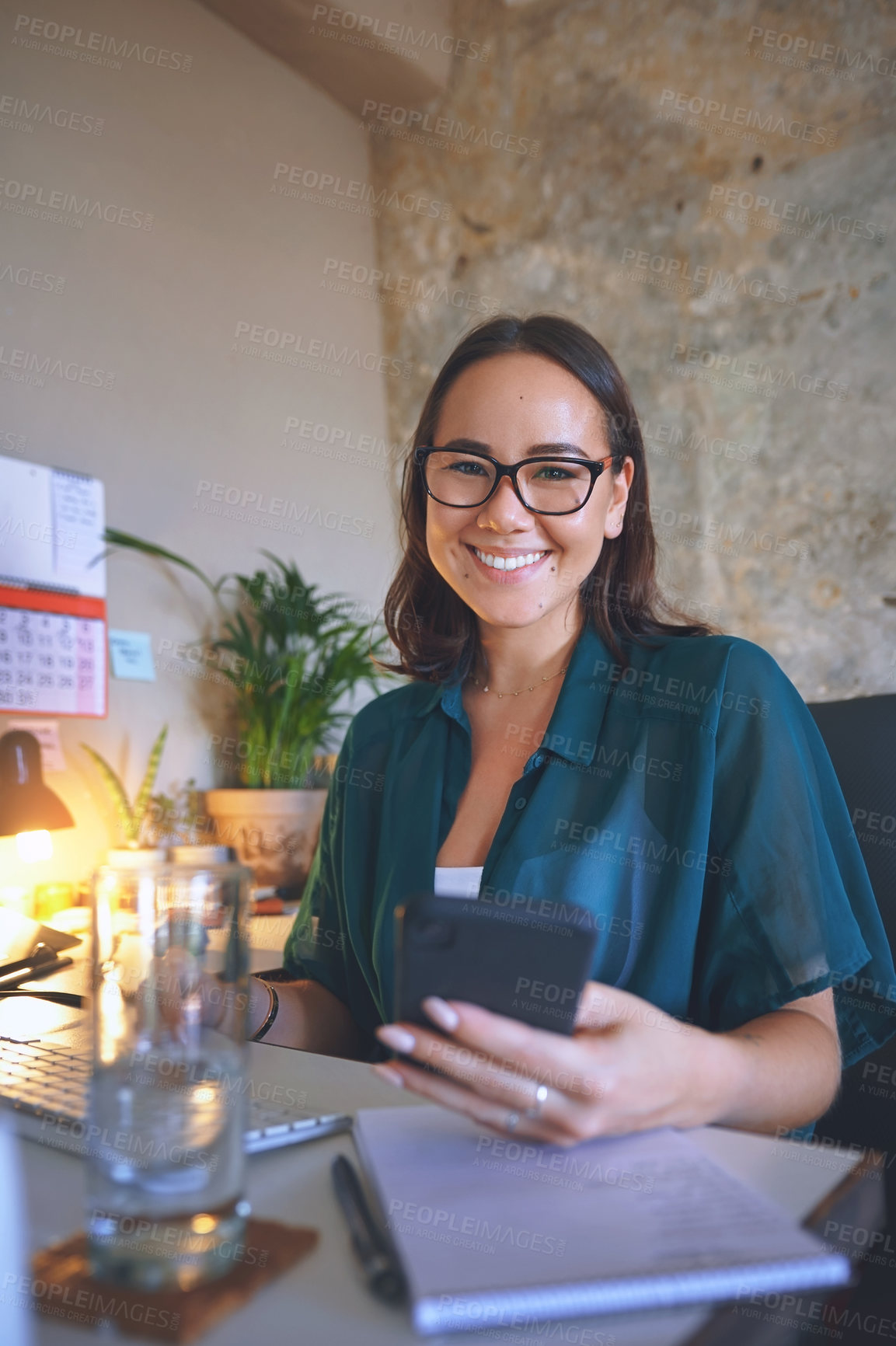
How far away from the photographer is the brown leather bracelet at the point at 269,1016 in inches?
42.3

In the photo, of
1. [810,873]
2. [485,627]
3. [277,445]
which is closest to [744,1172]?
[810,873]

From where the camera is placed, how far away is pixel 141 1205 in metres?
0.48

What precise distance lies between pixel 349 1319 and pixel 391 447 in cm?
329

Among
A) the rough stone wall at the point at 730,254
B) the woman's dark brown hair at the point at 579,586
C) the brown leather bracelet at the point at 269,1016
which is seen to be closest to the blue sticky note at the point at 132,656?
the woman's dark brown hair at the point at 579,586

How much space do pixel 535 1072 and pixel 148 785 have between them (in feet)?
6.36

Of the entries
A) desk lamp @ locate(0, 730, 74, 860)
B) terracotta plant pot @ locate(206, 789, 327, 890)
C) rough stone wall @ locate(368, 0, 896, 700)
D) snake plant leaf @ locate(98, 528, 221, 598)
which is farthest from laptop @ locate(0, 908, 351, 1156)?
rough stone wall @ locate(368, 0, 896, 700)

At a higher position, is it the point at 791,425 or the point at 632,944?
the point at 791,425

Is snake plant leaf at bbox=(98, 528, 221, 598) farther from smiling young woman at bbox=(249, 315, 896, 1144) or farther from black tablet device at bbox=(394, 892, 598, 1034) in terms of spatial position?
black tablet device at bbox=(394, 892, 598, 1034)

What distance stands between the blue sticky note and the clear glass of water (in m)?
1.97

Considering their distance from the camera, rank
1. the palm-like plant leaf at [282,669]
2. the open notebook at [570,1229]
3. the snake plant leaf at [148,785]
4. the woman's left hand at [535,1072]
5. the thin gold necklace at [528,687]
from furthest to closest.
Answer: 1. the palm-like plant leaf at [282,669]
2. the snake plant leaf at [148,785]
3. the thin gold necklace at [528,687]
4. the woman's left hand at [535,1072]
5. the open notebook at [570,1229]

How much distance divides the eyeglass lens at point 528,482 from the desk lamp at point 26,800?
1.06m

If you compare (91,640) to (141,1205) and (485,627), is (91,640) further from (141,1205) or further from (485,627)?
(141,1205)

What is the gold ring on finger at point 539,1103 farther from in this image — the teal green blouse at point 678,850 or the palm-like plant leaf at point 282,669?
the palm-like plant leaf at point 282,669

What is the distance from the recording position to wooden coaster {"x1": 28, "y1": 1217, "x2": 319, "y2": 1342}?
432 millimetres
